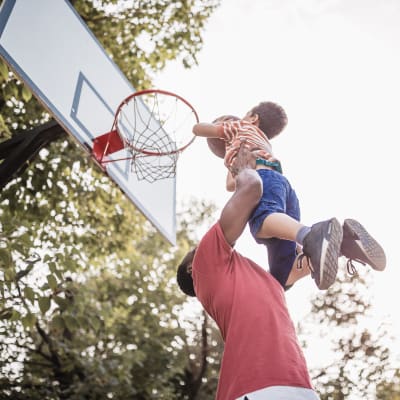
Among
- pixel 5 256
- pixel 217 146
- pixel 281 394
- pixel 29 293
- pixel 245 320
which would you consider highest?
pixel 217 146

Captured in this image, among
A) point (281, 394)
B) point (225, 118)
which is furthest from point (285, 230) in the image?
point (225, 118)

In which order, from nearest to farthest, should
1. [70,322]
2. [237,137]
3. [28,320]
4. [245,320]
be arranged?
[245,320] < [237,137] < [28,320] < [70,322]

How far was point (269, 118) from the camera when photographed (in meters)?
3.46

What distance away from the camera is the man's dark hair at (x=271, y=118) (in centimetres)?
346

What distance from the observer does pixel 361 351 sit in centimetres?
1155

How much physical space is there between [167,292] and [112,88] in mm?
8947

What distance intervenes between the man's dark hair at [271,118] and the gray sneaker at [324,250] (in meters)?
1.43

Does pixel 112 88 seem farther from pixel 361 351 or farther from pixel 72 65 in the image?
pixel 361 351

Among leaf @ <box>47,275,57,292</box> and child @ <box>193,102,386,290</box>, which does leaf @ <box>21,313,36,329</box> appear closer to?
leaf @ <box>47,275,57,292</box>

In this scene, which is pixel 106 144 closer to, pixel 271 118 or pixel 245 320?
pixel 271 118

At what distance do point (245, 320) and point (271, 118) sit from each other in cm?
195

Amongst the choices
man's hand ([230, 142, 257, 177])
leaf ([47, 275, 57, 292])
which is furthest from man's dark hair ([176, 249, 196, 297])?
leaf ([47, 275, 57, 292])

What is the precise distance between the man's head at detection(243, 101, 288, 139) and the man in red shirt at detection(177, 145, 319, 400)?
122 centimetres

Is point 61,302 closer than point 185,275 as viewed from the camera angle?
No
